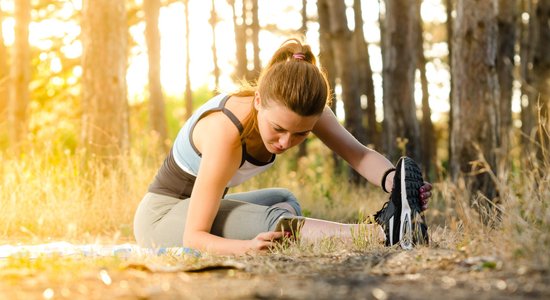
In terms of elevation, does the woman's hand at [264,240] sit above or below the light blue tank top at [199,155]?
below

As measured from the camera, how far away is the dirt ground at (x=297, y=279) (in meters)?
2.83

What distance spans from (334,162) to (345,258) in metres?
9.68

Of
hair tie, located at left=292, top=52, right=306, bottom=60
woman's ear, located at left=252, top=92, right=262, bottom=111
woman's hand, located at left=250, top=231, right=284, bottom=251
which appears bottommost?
woman's hand, located at left=250, top=231, right=284, bottom=251

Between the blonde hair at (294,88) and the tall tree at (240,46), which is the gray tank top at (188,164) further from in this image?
the tall tree at (240,46)

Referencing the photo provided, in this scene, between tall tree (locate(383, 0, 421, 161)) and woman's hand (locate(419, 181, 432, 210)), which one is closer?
woman's hand (locate(419, 181, 432, 210))

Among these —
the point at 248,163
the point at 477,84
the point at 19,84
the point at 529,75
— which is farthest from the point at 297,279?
the point at 529,75

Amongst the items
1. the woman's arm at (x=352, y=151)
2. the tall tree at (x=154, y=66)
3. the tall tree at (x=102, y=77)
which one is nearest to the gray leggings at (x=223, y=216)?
the woman's arm at (x=352, y=151)

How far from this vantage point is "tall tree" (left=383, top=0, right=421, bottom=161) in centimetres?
1121

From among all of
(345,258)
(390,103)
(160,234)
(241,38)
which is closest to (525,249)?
(345,258)

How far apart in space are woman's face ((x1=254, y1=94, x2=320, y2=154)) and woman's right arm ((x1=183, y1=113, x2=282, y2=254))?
230 millimetres

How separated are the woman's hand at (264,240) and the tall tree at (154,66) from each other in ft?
38.2

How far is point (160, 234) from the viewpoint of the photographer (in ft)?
17.0

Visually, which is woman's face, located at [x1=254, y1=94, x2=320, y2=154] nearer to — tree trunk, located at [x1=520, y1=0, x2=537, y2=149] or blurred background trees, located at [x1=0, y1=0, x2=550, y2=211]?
blurred background trees, located at [x1=0, y1=0, x2=550, y2=211]

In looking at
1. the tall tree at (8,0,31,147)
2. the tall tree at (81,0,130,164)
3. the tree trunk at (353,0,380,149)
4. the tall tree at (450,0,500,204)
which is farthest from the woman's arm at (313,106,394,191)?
the tree trunk at (353,0,380,149)
